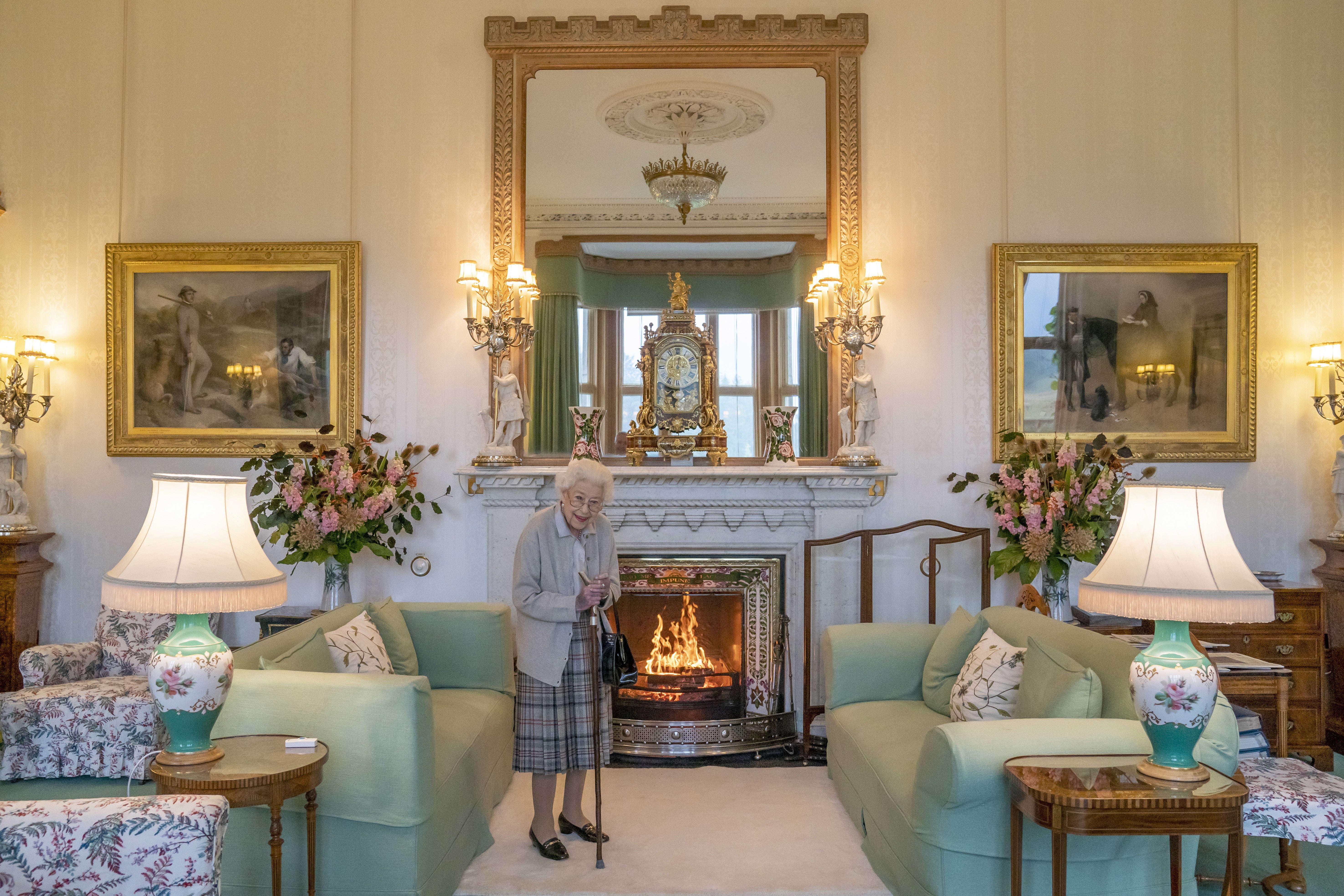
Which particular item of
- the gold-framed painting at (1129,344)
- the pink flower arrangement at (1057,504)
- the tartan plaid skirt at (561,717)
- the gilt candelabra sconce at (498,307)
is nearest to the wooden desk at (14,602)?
the gilt candelabra sconce at (498,307)

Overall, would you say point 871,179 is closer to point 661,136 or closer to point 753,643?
point 661,136

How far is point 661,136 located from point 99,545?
12.8ft

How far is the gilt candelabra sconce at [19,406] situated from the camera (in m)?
5.12

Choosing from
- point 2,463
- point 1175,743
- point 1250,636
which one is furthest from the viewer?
point 2,463

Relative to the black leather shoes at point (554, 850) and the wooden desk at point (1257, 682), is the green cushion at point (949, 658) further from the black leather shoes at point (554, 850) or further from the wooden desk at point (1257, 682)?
the black leather shoes at point (554, 850)

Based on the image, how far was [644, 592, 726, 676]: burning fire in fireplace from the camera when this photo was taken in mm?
5316

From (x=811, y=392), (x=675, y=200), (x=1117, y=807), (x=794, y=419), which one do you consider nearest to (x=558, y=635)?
(x=1117, y=807)

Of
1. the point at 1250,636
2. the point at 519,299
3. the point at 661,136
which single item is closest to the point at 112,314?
the point at 519,299

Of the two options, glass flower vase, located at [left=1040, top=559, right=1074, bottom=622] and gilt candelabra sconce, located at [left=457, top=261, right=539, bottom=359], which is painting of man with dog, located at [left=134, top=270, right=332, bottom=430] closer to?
gilt candelabra sconce, located at [left=457, top=261, right=539, bottom=359]

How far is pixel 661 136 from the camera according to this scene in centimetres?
539

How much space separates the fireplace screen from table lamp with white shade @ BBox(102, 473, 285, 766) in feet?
8.97

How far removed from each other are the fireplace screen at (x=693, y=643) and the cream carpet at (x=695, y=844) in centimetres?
65

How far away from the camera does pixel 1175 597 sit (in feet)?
8.54

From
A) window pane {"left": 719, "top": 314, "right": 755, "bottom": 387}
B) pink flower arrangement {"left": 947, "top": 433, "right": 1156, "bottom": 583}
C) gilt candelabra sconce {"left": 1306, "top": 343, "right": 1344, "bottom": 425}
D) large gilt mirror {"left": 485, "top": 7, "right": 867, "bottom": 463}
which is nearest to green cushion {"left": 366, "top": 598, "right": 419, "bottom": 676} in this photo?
large gilt mirror {"left": 485, "top": 7, "right": 867, "bottom": 463}
